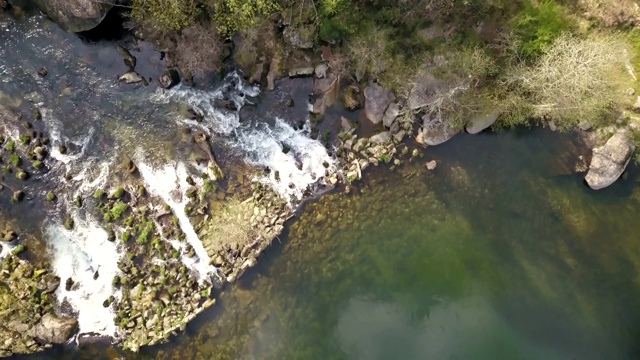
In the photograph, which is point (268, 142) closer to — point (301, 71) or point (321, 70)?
point (301, 71)

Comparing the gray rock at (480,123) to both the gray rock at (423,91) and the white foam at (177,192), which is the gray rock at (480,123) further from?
the white foam at (177,192)

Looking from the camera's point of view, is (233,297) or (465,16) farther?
(233,297)

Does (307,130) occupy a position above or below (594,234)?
above

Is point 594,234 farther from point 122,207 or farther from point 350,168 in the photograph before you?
point 122,207

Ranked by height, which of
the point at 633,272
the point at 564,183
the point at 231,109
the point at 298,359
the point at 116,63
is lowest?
the point at 298,359

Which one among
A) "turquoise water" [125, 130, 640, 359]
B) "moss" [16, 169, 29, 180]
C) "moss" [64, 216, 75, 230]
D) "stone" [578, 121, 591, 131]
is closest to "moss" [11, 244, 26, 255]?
"moss" [64, 216, 75, 230]

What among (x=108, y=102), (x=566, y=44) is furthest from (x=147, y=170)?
(x=566, y=44)

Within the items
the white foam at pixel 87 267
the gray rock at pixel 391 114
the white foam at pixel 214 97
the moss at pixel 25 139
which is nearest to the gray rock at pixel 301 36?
the white foam at pixel 214 97
